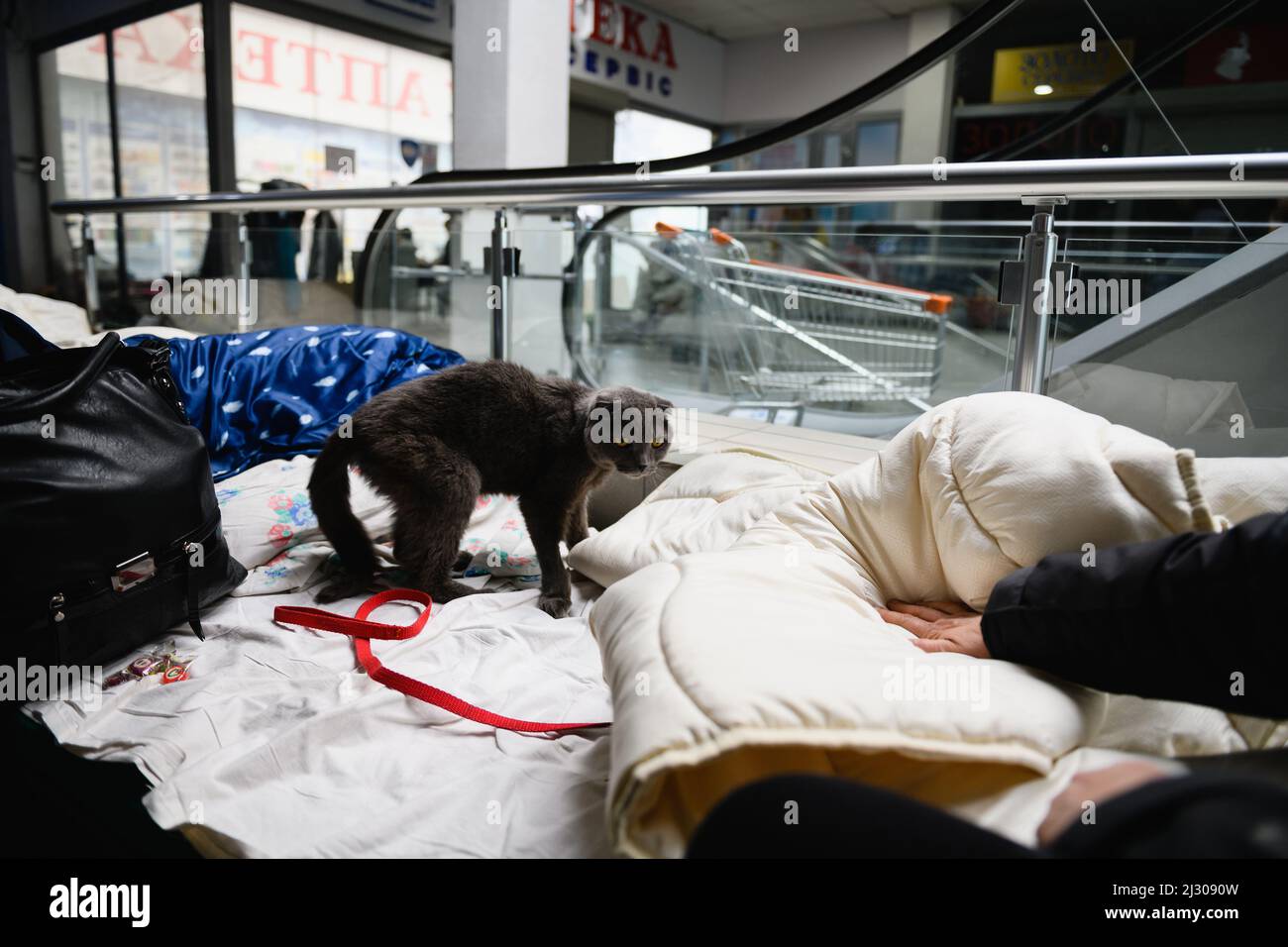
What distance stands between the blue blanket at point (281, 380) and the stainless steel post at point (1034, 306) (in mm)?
1746

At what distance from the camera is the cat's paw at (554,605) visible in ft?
6.07

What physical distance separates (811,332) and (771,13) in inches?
281

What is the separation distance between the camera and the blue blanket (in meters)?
2.67

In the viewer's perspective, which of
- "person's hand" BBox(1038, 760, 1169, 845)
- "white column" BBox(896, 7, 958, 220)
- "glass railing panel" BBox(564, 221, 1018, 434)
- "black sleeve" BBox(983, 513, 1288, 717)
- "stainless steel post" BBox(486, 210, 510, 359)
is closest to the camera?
"person's hand" BBox(1038, 760, 1169, 845)

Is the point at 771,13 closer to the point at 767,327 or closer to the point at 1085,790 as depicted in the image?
the point at 767,327

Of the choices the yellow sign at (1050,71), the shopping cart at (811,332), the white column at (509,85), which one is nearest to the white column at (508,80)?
the white column at (509,85)

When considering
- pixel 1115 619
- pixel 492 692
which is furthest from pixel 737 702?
pixel 492 692

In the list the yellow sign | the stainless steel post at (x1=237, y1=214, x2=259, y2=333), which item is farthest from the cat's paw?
the yellow sign

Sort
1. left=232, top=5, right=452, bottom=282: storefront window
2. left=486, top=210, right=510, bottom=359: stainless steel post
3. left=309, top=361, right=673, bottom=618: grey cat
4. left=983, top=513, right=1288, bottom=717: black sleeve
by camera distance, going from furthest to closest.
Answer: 1. left=232, top=5, right=452, bottom=282: storefront window
2. left=486, top=210, right=510, bottom=359: stainless steel post
3. left=309, top=361, right=673, bottom=618: grey cat
4. left=983, top=513, right=1288, bottom=717: black sleeve

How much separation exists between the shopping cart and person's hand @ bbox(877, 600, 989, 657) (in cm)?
242

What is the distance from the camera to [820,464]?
2285 mm

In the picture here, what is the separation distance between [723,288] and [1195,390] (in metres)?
2.06

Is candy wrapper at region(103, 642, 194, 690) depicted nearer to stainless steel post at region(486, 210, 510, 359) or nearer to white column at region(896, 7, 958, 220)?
stainless steel post at region(486, 210, 510, 359)

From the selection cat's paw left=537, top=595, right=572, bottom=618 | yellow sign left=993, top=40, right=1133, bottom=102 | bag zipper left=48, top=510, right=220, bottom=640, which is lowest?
cat's paw left=537, top=595, right=572, bottom=618
